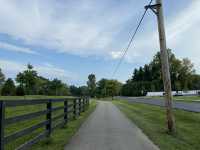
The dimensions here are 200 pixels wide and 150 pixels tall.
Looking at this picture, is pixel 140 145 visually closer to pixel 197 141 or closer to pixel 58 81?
pixel 197 141

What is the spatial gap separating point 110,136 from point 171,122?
2.52 meters

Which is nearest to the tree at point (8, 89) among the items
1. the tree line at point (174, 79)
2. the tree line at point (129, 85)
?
the tree line at point (129, 85)

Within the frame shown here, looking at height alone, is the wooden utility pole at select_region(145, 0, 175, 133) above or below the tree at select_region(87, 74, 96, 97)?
below

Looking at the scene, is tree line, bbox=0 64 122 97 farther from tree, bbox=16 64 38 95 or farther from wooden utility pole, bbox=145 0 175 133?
wooden utility pole, bbox=145 0 175 133

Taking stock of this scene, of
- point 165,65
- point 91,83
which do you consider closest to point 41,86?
point 91,83

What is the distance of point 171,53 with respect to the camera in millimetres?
100062

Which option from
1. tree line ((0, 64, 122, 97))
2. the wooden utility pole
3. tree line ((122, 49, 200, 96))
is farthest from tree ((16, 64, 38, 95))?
the wooden utility pole

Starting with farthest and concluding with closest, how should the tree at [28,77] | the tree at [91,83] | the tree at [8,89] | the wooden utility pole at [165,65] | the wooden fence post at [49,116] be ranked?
the tree at [91,83] → the tree at [8,89] → the tree at [28,77] → the wooden utility pole at [165,65] → the wooden fence post at [49,116]

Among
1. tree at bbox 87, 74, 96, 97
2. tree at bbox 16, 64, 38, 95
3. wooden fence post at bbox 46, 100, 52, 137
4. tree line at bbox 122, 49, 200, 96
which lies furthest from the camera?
tree at bbox 87, 74, 96, 97

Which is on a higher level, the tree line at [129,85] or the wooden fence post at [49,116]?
the tree line at [129,85]

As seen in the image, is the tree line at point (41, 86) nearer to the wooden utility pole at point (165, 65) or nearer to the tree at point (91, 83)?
the tree at point (91, 83)

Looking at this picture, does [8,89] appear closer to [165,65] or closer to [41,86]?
[41,86]

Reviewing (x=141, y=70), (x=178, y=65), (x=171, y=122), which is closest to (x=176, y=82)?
(x=178, y=65)

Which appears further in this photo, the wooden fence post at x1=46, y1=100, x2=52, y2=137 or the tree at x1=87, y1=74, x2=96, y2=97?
the tree at x1=87, y1=74, x2=96, y2=97
